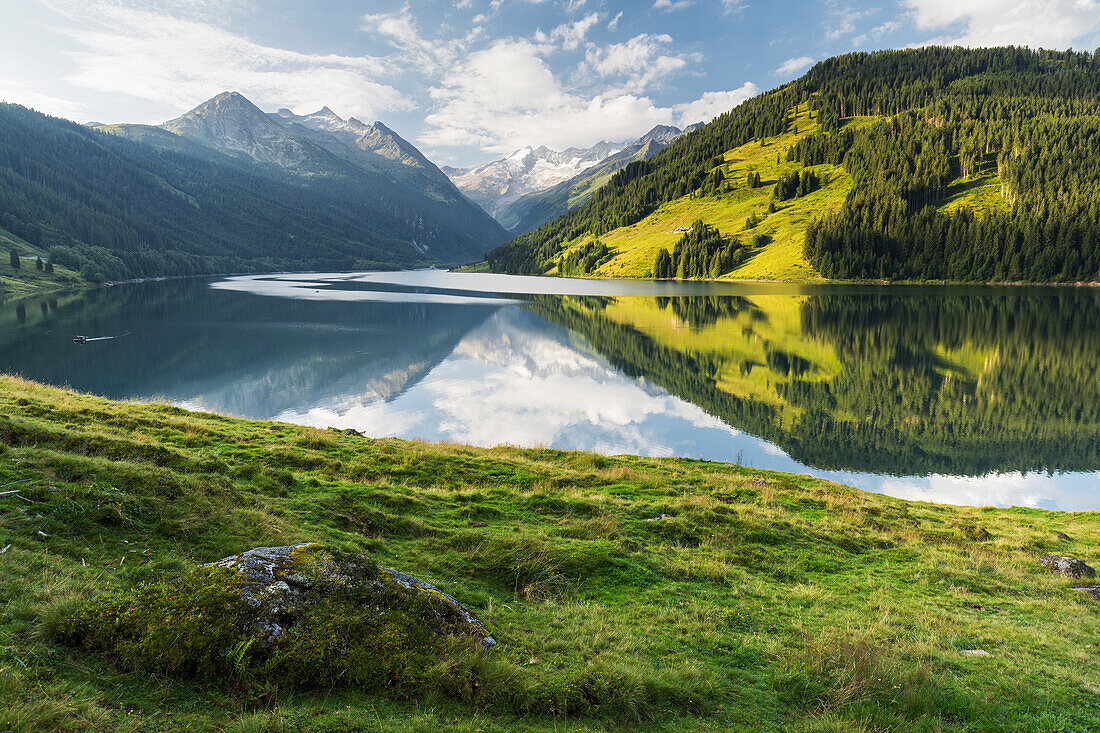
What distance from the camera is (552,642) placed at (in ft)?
28.2

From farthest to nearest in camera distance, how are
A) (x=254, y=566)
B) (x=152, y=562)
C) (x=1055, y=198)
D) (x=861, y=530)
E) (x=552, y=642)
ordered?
1. (x=1055, y=198)
2. (x=861, y=530)
3. (x=552, y=642)
4. (x=152, y=562)
5. (x=254, y=566)

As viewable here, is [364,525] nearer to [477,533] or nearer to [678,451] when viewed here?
[477,533]

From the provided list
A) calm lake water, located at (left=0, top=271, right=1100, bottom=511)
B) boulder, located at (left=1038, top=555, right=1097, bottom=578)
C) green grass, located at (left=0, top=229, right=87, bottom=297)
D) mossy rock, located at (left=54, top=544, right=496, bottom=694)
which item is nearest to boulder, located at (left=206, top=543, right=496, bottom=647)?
mossy rock, located at (left=54, top=544, right=496, bottom=694)

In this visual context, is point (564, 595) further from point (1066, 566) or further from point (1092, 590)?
point (1066, 566)

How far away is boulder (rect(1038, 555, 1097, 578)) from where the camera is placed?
51.4 feet

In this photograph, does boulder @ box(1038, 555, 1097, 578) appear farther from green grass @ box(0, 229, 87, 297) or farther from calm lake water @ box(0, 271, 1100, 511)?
green grass @ box(0, 229, 87, 297)

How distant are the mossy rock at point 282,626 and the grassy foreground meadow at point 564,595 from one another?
153mm

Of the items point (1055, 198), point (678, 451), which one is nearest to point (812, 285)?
point (1055, 198)

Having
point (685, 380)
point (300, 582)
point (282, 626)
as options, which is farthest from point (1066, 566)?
point (685, 380)

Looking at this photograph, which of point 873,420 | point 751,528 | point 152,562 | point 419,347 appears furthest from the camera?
point 419,347

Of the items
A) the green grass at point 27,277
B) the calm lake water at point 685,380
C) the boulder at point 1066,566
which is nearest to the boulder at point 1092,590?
the boulder at point 1066,566

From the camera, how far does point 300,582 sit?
7.15 m

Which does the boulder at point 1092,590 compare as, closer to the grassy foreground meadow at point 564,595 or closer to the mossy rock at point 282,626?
the grassy foreground meadow at point 564,595

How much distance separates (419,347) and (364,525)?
192 feet
